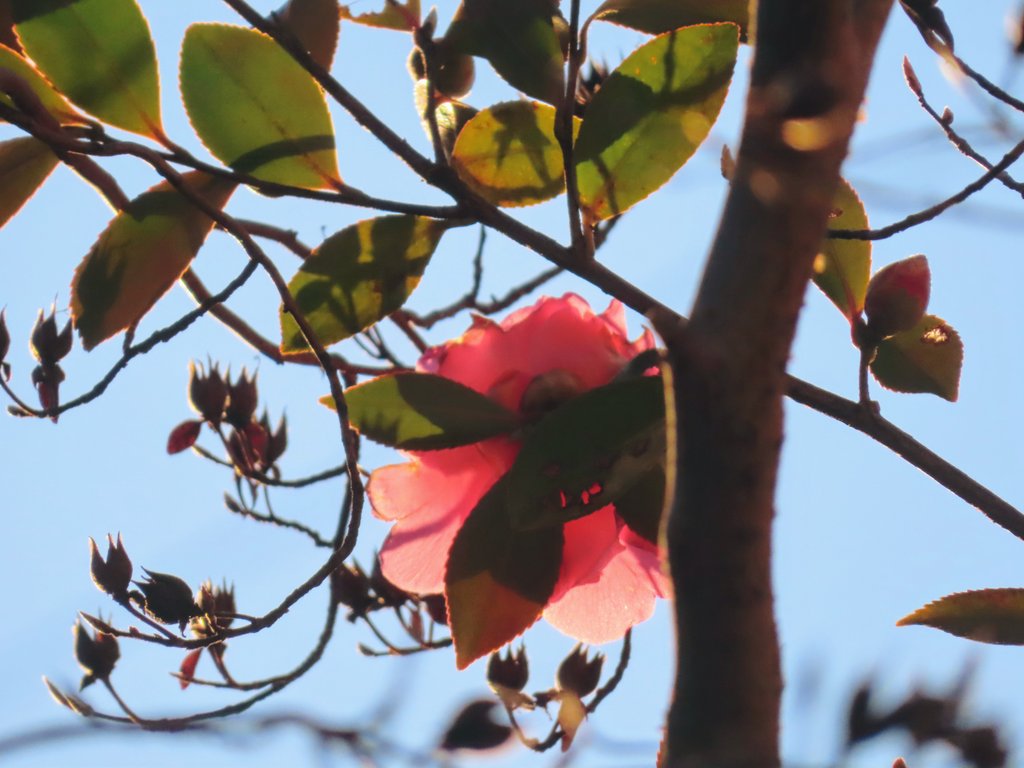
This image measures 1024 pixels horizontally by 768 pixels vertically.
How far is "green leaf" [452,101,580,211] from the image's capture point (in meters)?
0.79

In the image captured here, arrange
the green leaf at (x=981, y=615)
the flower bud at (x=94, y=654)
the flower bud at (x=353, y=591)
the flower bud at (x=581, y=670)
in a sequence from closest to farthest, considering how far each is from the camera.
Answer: the green leaf at (x=981, y=615)
the flower bud at (x=581, y=670)
the flower bud at (x=94, y=654)
the flower bud at (x=353, y=591)

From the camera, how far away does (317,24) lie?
2.92 feet

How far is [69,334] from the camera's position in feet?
3.48

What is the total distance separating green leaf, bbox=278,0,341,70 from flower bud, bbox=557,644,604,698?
566 millimetres

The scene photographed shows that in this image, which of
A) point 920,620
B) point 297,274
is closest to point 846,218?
point 920,620

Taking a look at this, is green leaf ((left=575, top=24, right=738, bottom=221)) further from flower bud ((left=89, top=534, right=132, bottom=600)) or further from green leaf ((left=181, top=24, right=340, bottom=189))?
flower bud ((left=89, top=534, right=132, bottom=600))

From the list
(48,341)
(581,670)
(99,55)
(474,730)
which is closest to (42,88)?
(99,55)

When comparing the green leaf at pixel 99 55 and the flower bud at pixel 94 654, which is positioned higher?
the green leaf at pixel 99 55

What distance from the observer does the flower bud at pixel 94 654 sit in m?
1.26

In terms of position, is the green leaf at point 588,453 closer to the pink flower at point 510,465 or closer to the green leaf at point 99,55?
the pink flower at point 510,465

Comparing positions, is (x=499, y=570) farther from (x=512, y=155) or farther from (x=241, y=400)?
(x=241, y=400)

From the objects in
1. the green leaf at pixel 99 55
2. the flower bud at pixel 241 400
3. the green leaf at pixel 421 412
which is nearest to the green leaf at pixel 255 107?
the green leaf at pixel 99 55

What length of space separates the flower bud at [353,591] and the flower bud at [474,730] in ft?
2.59

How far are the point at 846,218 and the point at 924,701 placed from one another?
559 mm
